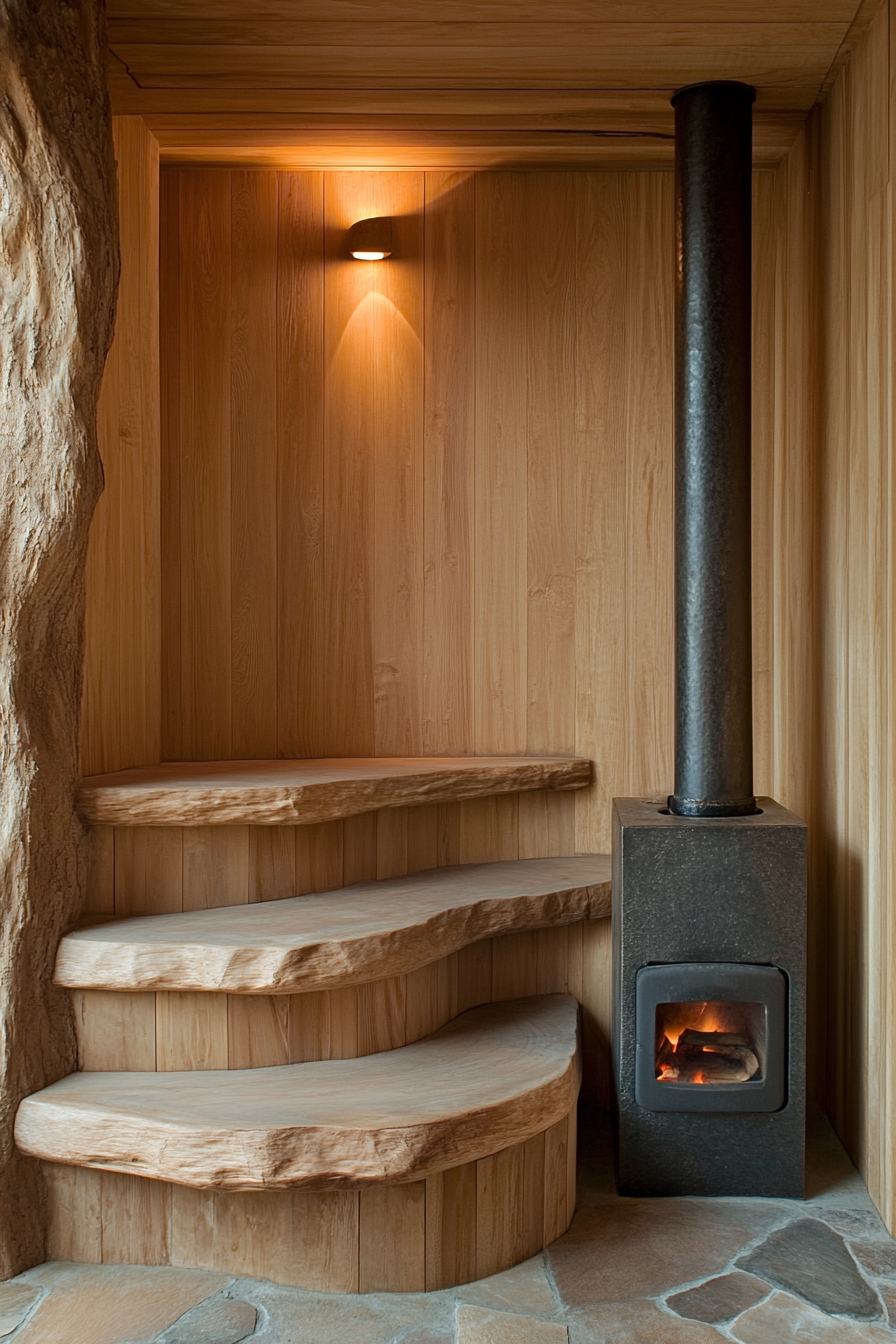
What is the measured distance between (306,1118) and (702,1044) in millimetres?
947

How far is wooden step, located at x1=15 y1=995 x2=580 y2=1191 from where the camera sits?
1873 millimetres

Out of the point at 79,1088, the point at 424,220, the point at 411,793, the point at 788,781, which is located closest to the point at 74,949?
the point at 79,1088

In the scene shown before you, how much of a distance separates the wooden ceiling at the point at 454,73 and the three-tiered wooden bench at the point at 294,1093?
1655 millimetres

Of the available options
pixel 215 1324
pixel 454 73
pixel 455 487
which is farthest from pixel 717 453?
pixel 215 1324

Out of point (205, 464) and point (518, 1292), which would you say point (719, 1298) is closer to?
point (518, 1292)

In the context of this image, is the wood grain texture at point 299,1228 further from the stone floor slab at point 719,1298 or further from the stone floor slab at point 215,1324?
the stone floor slab at point 719,1298

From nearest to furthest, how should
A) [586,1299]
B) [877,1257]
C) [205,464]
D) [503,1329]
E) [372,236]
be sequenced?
[503,1329], [586,1299], [877,1257], [372,236], [205,464]

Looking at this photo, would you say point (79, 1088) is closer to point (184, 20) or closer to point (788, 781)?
point (788, 781)

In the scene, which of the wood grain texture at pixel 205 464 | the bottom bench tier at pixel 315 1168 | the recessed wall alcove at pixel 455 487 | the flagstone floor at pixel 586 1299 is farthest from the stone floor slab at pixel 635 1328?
the wood grain texture at pixel 205 464

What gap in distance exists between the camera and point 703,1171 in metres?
2.34

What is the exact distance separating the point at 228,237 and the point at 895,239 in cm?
179

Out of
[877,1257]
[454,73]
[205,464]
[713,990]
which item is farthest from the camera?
[205,464]

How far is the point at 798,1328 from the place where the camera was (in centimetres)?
186

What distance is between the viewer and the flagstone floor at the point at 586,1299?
1.84m
